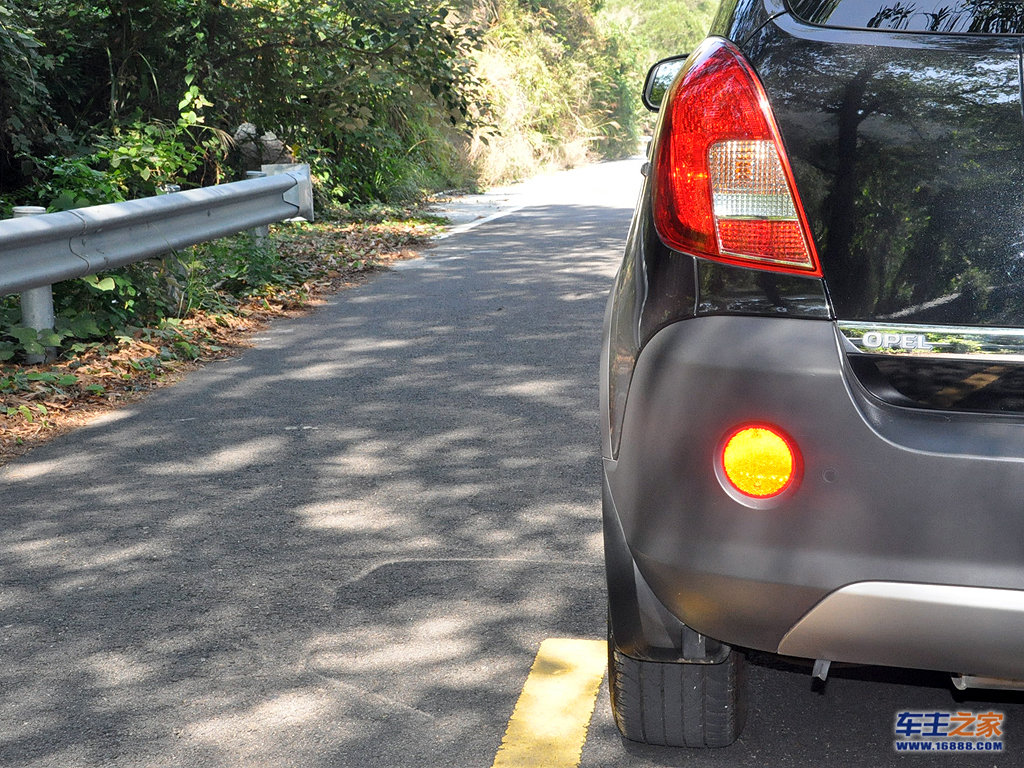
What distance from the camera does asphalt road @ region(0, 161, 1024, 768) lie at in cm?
282

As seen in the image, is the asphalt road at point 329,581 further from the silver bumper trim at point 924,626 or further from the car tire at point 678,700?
the silver bumper trim at point 924,626

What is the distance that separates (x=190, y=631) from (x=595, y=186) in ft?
54.9

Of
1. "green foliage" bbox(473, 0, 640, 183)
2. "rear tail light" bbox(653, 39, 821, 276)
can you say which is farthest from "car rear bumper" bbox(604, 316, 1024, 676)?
"green foliage" bbox(473, 0, 640, 183)

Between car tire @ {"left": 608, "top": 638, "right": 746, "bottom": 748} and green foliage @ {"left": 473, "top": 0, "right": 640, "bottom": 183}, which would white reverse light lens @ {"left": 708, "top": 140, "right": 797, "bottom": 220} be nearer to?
car tire @ {"left": 608, "top": 638, "right": 746, "bottom": 748}

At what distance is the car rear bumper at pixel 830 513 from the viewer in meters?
2.06

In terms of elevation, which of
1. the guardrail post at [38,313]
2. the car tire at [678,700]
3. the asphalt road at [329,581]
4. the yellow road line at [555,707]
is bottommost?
the yellow road line at [555,707]

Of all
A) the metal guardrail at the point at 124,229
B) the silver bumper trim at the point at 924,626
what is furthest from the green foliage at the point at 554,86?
the silver bumper trim at the point at 924,626

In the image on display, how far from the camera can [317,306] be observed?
332 inches

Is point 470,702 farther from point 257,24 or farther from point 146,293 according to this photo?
point 257,24

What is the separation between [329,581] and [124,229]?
12.2ft

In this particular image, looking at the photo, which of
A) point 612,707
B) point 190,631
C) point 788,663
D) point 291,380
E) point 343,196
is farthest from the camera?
point 343,196

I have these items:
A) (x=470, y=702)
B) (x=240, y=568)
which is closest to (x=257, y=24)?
(x=240, y=568)

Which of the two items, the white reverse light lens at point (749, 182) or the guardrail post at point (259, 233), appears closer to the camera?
the white reverse light lens at point (749, 182)

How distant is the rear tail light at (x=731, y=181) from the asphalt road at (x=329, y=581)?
3.90 ft
